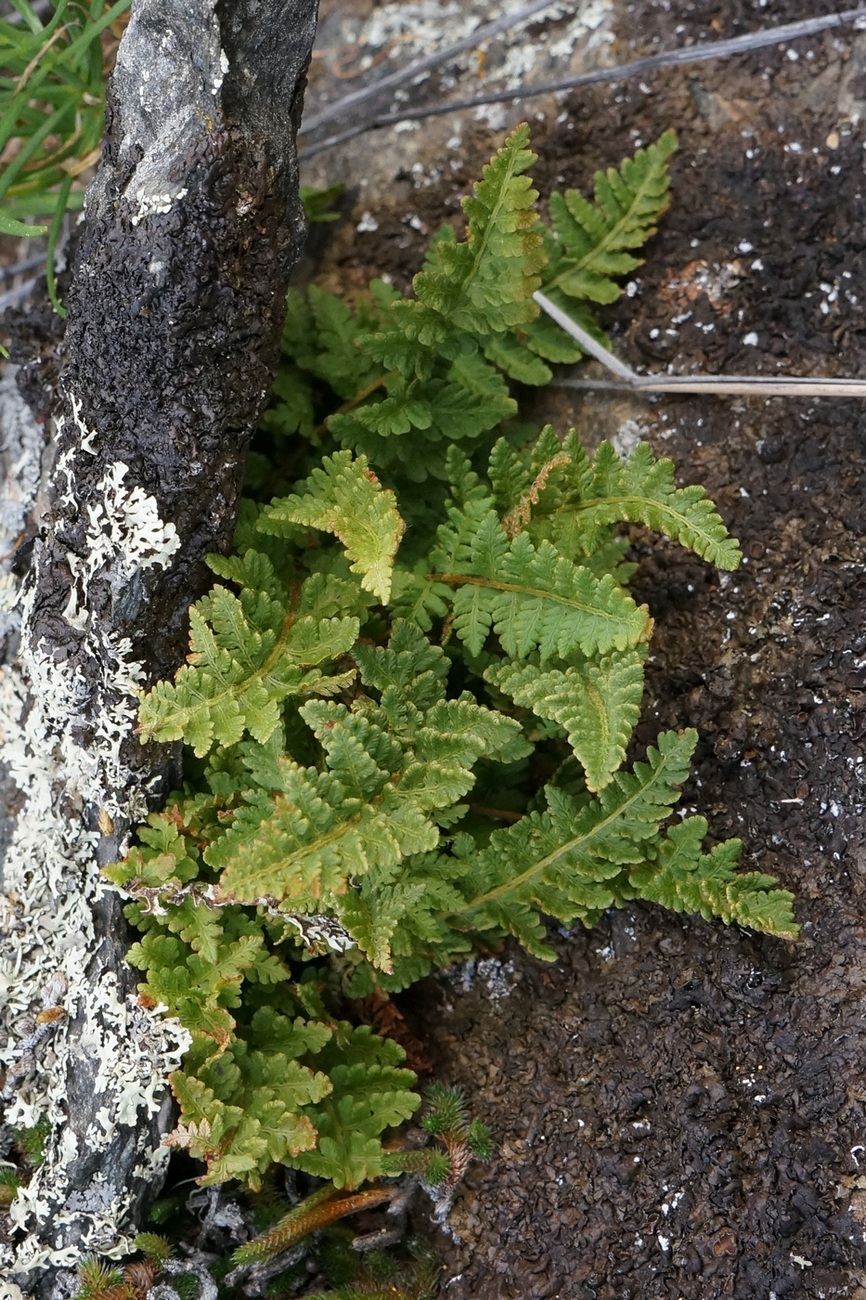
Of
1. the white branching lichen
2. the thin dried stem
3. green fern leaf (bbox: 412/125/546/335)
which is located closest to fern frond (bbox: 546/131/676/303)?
the thin dried stem

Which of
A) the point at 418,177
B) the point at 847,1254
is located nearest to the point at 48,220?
the point at 418,177

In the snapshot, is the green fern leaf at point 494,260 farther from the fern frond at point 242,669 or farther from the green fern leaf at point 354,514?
the fern frond at point 242,669

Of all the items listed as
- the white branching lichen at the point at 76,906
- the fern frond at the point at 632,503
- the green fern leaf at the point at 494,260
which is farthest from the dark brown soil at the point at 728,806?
the white branching lichen at the point at 76,906

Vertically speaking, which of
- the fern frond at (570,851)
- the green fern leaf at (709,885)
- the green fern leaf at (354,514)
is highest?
the green fern leaf at (354,514)

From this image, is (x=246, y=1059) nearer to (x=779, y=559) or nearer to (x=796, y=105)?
(x=779, y=559)

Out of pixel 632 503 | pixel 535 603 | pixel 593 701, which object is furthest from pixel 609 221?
pixel 593 701

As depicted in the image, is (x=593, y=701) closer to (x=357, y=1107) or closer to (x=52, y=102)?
(x=357, y=1107)

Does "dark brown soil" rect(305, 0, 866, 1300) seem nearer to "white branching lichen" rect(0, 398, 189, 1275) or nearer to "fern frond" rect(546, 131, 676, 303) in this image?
"fern frond" rect(546, 131, 676, 303)
